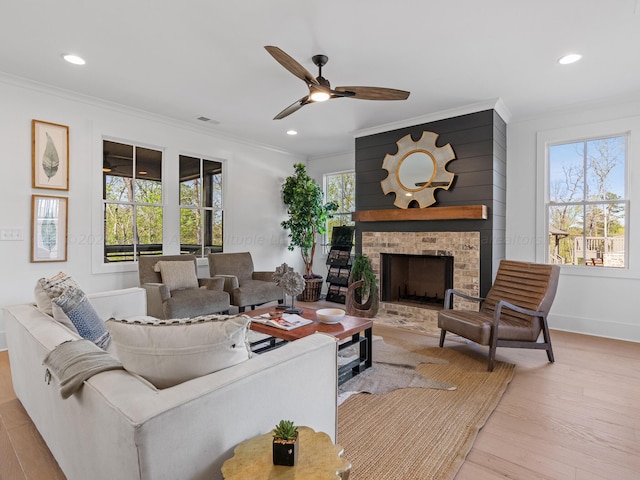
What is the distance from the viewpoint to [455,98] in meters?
3.87

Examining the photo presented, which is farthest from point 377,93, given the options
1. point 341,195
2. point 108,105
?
point 341,195

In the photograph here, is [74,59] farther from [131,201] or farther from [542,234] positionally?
[542,234]

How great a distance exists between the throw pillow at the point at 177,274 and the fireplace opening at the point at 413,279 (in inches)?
101

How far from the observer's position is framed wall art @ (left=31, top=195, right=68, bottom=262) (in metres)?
3.55

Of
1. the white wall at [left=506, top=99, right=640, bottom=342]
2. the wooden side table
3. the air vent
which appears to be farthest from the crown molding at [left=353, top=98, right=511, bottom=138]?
the wooden side table

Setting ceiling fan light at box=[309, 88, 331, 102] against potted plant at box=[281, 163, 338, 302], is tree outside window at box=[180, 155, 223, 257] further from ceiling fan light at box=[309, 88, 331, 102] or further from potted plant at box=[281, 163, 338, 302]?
ceiling fan light at box=[309, 88, 331, 102]

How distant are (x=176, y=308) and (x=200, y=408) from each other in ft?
9.48

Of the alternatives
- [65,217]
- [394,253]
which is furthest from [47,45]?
[394,253]

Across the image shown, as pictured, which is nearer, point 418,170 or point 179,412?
point 179,412

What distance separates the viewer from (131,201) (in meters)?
4.40

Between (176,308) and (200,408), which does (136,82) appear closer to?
(176,308)

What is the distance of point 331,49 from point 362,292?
2.96m

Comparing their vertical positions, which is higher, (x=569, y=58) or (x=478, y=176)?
(x=569, y=58)

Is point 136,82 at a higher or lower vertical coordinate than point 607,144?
higher
